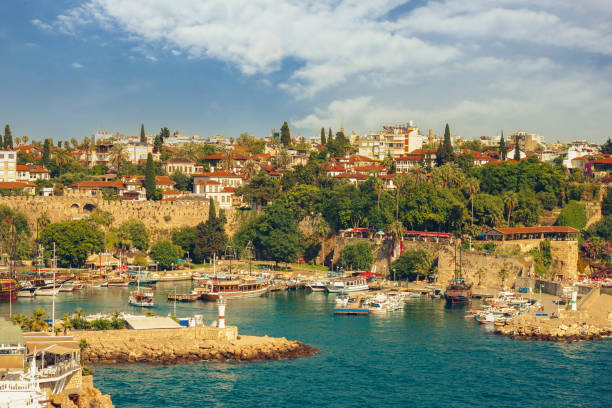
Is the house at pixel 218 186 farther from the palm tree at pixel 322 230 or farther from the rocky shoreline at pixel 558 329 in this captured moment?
the rocky shoreline at pixel 558 329

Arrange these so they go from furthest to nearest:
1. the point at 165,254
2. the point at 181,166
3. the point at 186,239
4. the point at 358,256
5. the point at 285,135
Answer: the point at 285,135
the point at 181,166
the point at 186,239
the point at 165,254
the point at 358,256

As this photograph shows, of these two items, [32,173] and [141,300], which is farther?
[32,173]

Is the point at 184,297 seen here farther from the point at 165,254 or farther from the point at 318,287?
the point at 165,254

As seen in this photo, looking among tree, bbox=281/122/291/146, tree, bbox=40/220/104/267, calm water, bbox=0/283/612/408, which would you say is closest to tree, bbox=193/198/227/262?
tree, bbox=40/220/104/267

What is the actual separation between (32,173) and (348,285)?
5449cm

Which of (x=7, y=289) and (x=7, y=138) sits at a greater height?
(x=7, y=138)

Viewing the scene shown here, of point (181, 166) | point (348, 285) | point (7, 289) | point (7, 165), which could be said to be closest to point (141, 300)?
point (7, 289)

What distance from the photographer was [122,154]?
103438mm

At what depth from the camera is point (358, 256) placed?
7019cm

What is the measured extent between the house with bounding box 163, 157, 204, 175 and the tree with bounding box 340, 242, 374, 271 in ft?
136

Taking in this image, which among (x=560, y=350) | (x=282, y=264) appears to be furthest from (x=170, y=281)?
(x=560, y=350)

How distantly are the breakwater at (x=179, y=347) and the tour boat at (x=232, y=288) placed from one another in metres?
21.4

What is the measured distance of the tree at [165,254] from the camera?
7444 cm

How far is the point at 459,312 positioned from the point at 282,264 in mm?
29723
